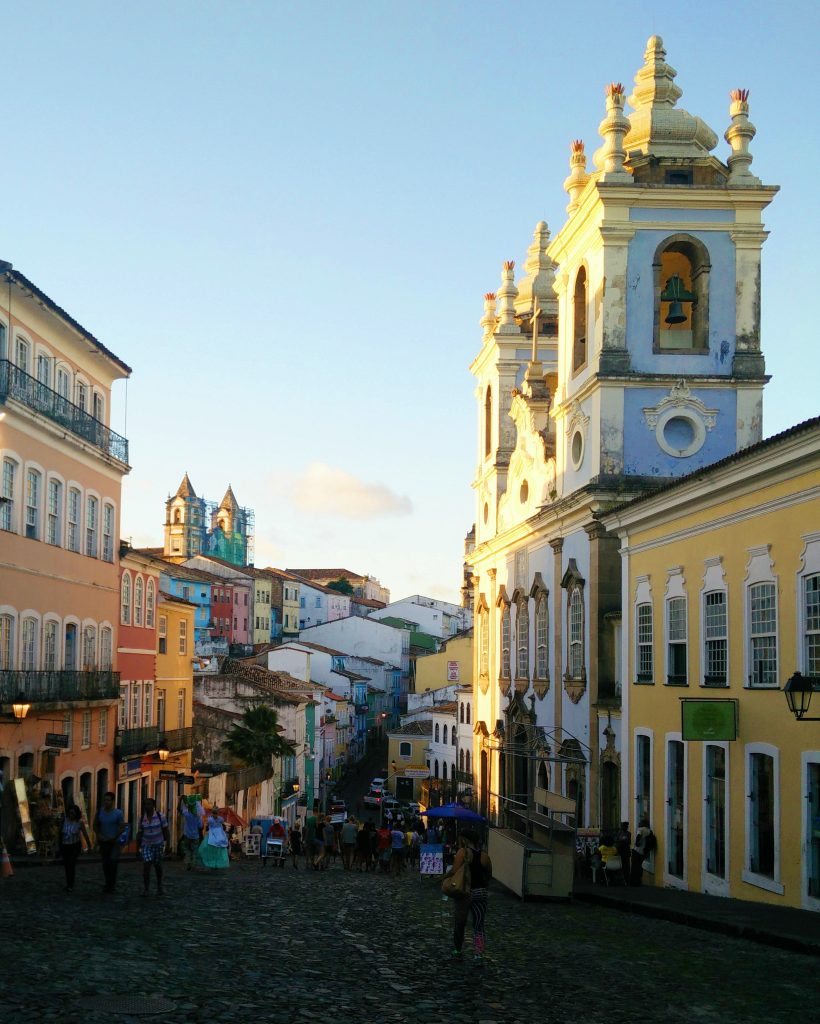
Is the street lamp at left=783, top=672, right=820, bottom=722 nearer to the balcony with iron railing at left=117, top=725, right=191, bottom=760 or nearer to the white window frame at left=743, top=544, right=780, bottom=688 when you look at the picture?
the white window frame at left=743, top=544, right=780, bottom=688

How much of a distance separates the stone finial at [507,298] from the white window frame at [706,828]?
32512mm

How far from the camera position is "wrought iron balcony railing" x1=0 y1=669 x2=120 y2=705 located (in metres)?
28.8

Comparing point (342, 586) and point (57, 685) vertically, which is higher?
point (342, 586)

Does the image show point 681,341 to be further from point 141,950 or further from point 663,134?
point 141,950

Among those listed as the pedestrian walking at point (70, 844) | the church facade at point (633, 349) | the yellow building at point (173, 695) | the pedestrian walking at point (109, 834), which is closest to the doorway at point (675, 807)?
the church facade at point (633, 349)

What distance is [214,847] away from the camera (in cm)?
2734

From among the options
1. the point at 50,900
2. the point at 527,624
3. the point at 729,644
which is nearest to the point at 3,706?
the point at 50,900

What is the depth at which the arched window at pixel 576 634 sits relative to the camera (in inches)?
1435

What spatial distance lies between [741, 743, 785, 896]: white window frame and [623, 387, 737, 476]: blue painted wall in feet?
47.1

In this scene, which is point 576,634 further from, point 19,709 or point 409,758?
point 409,758

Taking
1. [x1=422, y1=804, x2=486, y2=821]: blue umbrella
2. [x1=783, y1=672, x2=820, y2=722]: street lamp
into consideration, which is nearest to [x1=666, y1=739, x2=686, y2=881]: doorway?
[x1=422, y1=804, x2=486, y2=821]: blue umbrella

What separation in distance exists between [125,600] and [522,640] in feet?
43.1

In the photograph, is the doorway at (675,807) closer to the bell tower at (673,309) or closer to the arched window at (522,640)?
the bell tower at (673,309)

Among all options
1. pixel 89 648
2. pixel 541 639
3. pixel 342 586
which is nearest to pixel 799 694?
pixel 89 648
